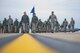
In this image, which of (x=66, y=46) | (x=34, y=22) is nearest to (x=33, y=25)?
(x=34, y=22)

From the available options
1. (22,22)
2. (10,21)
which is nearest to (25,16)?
(22,22)

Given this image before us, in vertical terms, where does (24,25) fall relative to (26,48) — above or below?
above

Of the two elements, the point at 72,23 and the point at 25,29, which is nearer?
the point at 25,29

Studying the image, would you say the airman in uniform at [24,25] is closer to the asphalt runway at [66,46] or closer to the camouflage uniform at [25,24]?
the camouflage uniform at [25,24]

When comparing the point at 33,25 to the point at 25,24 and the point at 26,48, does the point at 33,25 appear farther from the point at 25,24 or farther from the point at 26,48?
the point at 26,48

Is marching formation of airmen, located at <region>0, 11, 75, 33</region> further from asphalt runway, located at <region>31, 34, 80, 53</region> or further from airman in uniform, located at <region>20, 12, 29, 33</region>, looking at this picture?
asphalt runway, located at <region>31, 34, 80, 53</region>

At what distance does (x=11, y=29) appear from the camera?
36594 millimetres

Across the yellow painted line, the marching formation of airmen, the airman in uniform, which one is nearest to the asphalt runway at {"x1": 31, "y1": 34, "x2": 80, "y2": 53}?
the yellow painted line

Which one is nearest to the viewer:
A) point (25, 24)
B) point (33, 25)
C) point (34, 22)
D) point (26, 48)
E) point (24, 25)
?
point (26, 48)

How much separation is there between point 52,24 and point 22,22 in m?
3.12

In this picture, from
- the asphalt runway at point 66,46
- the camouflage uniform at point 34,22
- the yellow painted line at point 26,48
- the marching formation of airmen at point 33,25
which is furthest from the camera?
the camouflage uniform at point 34,22

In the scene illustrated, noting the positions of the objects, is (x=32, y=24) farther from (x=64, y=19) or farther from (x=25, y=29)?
(x=64, y=19)

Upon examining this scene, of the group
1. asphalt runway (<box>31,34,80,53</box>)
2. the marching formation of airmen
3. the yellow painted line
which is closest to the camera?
asphalt runway (<box>31,34,80,53</box>)

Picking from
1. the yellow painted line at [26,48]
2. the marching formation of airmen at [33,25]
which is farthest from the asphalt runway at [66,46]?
the marching formation of airmen at [33,25]
